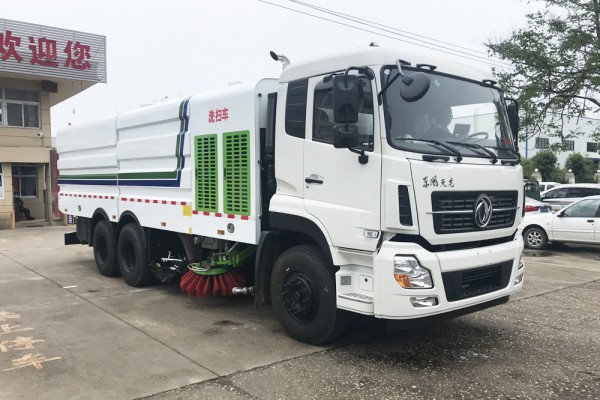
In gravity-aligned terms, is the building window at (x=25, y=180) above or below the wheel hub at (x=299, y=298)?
above

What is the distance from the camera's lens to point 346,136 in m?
4.27

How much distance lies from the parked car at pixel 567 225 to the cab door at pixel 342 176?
8.56 meters

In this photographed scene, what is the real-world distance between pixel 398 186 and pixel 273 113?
182 centimetres

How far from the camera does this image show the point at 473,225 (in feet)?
14.9

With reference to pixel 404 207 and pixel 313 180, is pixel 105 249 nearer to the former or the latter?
pixel 313 180

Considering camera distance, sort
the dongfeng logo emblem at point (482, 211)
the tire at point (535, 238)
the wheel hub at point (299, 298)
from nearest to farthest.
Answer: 1. the dongfeng logo emblem at point (482, 211)
2. the wheel hub at point (299, 298)
3. the tire at point (535, 238)

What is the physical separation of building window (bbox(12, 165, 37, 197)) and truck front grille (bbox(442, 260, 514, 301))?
67.5ft

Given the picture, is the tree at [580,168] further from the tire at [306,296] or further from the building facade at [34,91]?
the tire at [306,296]

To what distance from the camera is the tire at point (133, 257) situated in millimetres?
7492

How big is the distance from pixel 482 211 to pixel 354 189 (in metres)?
1.18

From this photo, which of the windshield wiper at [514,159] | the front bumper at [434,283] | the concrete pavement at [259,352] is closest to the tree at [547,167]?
the concrete pavement at [259,352]

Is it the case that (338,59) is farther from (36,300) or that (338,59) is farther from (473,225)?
(36,300)

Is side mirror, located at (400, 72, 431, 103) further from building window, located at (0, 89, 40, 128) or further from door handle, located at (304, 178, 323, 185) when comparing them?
building window, located at (0, 89, 40, 128)

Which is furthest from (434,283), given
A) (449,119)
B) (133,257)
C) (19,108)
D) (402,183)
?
(19,108)
